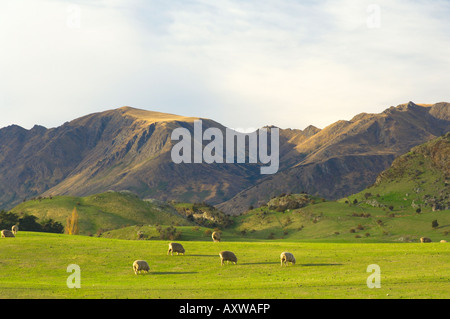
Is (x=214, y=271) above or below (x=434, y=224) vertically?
below

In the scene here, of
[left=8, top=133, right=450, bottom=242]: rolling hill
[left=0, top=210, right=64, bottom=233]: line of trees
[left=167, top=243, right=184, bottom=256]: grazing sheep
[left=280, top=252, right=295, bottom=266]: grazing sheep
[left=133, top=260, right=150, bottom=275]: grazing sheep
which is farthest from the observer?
[left=8, top=133, right=450, bottom=242]: rolling hill

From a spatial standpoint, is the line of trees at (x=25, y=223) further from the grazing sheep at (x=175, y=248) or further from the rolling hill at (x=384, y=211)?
the grazing sheep at (x=175, y=248)

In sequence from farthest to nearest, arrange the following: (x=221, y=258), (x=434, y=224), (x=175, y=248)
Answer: (x=434, y=224), (x=175, y=248), (x=221, y=258)

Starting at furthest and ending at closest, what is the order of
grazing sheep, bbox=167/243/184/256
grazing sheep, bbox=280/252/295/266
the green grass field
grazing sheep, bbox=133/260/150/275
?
grazing sheep, bbox=167/243/184/256, grazing sheep, bbox=280/252/295/266, grazing sheep, bbox=133/260/150/275, the green grass field

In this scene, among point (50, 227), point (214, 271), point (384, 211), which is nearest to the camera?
point (214, 271)

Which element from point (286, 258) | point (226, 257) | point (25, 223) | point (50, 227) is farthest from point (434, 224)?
point (25, 223)

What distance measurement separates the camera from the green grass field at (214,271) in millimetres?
32062

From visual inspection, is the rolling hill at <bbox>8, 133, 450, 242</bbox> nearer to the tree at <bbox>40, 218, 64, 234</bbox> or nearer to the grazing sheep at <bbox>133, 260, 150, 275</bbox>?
the tree at <bbox>40, 218, 64, 234</bbox>

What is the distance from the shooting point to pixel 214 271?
43.6 meters

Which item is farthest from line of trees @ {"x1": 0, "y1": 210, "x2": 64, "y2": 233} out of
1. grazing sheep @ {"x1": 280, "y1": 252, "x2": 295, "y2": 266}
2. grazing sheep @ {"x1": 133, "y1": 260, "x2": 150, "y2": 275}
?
grazing sheep @ {"x1": 280, "y1": 252, "x2": 295, "y2": 266}

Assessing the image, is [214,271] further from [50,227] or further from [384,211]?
[384,211]

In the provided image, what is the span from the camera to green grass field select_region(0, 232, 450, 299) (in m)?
32.1

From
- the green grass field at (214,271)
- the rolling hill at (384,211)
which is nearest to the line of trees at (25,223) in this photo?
the green grass field at (214,271)
